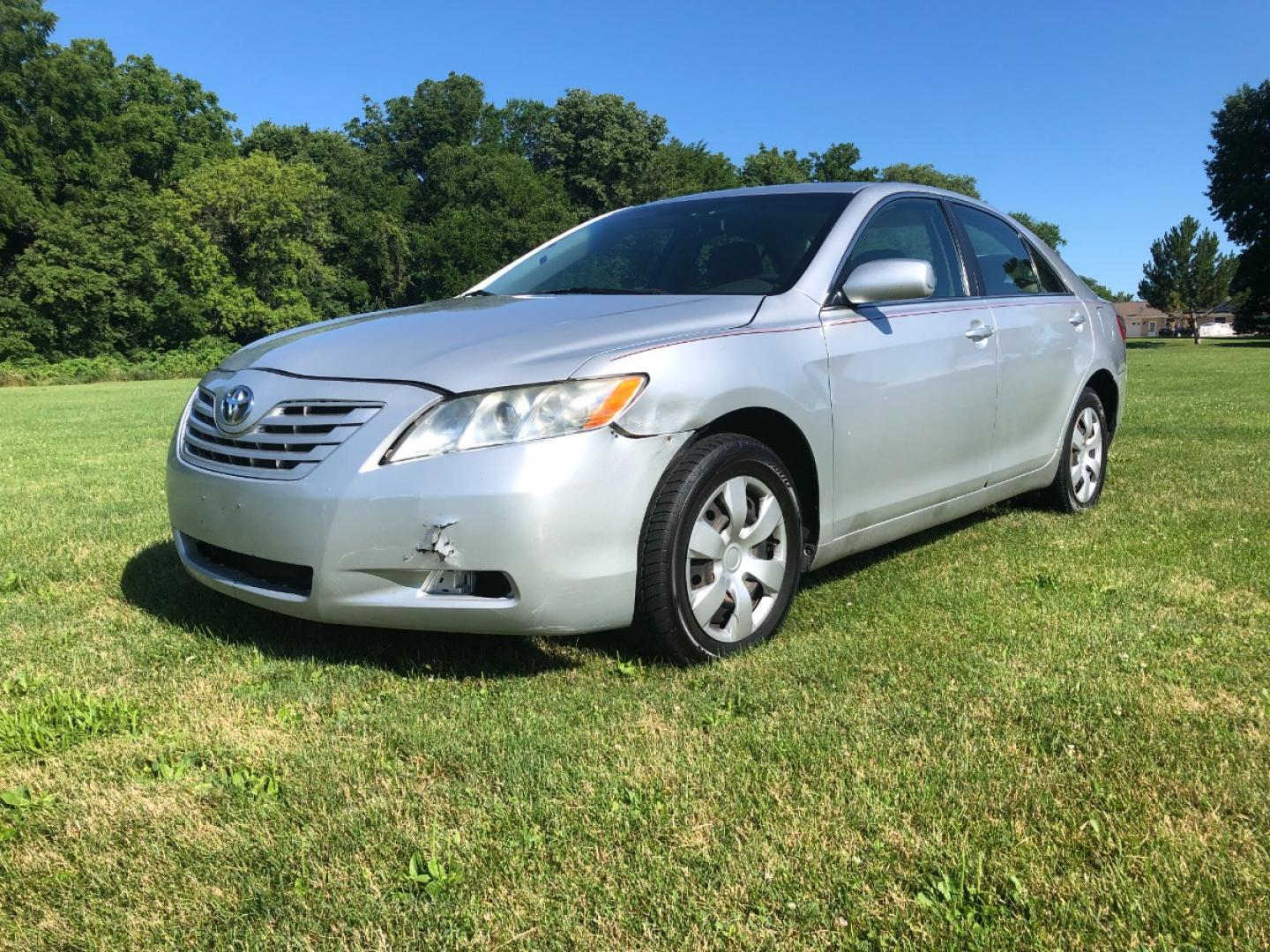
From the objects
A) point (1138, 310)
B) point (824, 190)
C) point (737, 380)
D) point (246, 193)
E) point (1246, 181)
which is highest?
point (246, 193)

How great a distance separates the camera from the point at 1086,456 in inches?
216

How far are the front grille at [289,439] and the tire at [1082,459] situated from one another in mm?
3807

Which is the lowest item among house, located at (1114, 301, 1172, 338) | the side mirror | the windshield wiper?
the side mirror

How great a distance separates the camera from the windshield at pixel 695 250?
12.5 ft

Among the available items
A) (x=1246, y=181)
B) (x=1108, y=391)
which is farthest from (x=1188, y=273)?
(x=1108, y=391)

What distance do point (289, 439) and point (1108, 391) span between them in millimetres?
4638

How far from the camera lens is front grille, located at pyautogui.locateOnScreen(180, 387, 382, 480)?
115 inches

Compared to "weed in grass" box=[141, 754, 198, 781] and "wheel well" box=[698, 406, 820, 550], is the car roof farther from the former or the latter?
"weed in grass" box=[141, 754, 198, 781]

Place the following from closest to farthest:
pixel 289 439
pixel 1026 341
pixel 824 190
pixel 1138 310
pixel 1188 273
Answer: pixel 289 439 → pixel 824 190 → pixel 1026 341 → pixel 1188 273 → pixel 1138 310

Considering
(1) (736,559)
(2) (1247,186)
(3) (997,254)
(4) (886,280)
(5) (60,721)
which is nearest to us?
(5) (60,721)

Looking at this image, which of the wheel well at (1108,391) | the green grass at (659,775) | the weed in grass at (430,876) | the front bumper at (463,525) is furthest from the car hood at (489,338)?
the wheel well at (1108,391)

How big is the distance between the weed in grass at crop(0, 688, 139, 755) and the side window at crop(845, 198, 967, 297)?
2919mm

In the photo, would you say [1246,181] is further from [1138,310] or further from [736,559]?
[1138,310]

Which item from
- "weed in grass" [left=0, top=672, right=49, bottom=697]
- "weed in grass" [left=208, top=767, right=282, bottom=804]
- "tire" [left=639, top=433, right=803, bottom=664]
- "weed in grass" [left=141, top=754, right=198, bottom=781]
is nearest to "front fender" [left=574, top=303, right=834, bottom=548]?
"tire" [left=639, top=433, right=803, bottom=664]
